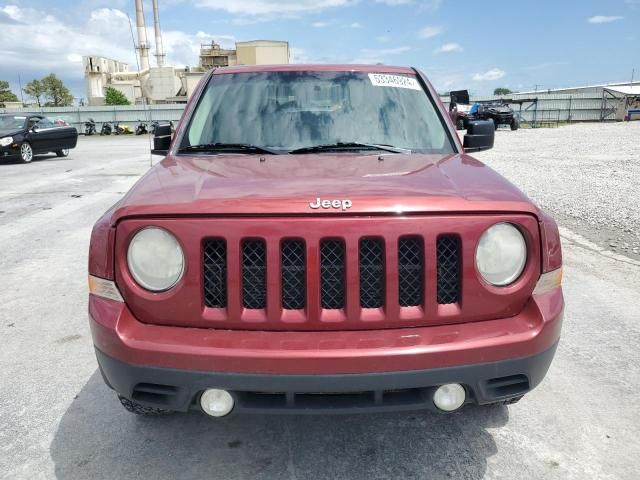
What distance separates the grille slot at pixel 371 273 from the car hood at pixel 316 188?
129mm

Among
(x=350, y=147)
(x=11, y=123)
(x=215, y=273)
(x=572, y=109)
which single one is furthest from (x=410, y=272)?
(x=572, y=109)

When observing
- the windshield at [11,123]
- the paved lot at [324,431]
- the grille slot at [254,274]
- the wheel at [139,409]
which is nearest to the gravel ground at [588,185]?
the paved lot at [324,431]

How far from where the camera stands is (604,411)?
2.65 m

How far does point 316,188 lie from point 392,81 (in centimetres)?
165

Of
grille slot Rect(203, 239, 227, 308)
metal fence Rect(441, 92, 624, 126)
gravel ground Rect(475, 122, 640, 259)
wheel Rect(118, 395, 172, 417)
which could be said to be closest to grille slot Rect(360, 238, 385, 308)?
grille slot Rect(203, 239, 227, 308)

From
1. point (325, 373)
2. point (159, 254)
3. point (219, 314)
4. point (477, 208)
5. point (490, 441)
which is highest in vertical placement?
point (477, 208)

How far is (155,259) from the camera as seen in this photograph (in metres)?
1.91

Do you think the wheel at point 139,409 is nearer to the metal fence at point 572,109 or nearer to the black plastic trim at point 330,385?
the black plastic trim at point 330,385

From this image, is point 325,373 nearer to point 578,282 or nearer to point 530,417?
point 530,417

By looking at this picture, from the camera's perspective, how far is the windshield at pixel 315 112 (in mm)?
3010

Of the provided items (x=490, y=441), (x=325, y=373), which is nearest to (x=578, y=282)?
(x=490, y=441)

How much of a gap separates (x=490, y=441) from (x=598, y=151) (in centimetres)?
1548

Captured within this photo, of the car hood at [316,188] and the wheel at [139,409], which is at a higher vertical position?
the car hood at [316,188]

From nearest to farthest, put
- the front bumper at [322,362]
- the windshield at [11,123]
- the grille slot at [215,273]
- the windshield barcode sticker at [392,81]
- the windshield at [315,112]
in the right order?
1. the front bumper at [322,362]
2. the grille slot at [215,273]
3. the windshield at [315,112]
4. the windshield barcode sticker at [392,81]
5. the windshield at [11,123]
